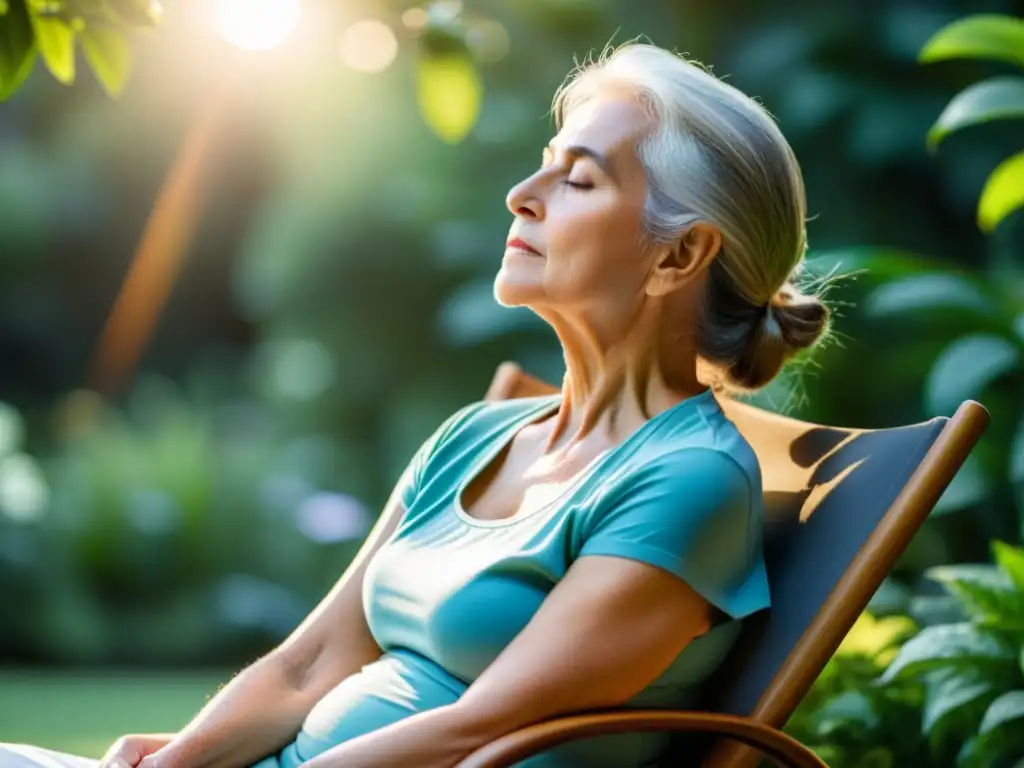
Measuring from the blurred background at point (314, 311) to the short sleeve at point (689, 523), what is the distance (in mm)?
2105

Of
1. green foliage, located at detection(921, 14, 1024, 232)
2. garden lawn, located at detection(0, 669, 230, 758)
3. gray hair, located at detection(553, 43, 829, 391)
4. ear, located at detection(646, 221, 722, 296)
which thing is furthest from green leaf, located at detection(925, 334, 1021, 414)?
garden lawn, located at detection(0, 669, 230, 758)

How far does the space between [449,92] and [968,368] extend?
201 cm

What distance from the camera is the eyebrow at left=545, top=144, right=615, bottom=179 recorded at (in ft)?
6.38

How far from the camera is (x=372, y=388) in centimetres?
749

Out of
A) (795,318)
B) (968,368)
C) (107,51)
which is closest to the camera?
(795,318)

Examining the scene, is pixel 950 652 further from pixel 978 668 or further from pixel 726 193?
pixel 726 193

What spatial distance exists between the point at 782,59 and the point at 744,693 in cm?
543

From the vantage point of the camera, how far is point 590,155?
6.41 feet

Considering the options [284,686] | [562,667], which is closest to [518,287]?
[562,667]

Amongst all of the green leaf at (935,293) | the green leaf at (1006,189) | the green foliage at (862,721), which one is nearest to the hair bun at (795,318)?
the green foliage at (862,721)

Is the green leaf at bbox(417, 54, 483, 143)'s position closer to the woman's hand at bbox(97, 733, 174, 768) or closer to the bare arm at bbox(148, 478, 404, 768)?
the bare arm at bbox(148, 478, 404, 768)

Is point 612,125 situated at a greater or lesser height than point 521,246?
greater

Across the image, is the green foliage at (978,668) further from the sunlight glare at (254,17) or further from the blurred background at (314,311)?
the sunlight glare at (254,17)

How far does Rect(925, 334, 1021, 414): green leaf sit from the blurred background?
0.09 metres
